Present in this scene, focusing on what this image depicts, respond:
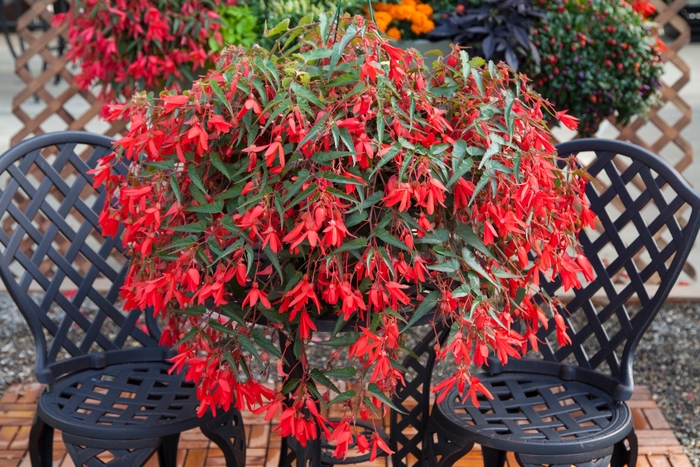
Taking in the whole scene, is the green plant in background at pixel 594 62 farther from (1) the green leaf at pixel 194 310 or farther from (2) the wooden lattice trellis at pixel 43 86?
(1) the green leaf at pixel 194 310

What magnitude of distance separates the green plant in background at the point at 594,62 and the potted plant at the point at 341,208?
6.53 feet

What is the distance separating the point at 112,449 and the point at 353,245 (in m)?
0.64

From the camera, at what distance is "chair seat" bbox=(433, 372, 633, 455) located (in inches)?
58.7

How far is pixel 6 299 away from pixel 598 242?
97.3 inches

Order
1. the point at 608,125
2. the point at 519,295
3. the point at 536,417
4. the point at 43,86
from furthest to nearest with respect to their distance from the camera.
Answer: the point at 608,125 → the point at 43,86 → the point at 536,417 → the point at 519,295

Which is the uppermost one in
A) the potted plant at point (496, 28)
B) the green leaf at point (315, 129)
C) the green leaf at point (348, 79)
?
Answer: the green leaf at point (315, 129)

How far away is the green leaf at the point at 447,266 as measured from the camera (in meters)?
1.26

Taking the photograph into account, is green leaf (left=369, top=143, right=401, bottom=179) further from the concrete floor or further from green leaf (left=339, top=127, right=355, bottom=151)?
the concrete floor

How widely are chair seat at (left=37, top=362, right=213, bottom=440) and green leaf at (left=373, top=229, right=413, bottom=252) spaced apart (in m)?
0.58

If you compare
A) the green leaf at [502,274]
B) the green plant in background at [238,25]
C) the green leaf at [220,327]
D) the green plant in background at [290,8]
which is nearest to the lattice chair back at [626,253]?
the green leaf at [502,274]

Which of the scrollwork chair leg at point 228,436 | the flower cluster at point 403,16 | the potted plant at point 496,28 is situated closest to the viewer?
the scrollwork chair leg at point 228,436

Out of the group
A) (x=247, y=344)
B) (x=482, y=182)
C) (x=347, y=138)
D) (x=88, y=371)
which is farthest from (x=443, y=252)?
(x=88, y=371)

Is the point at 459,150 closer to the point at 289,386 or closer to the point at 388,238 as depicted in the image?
the point at 388,238

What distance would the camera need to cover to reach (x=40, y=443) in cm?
168
